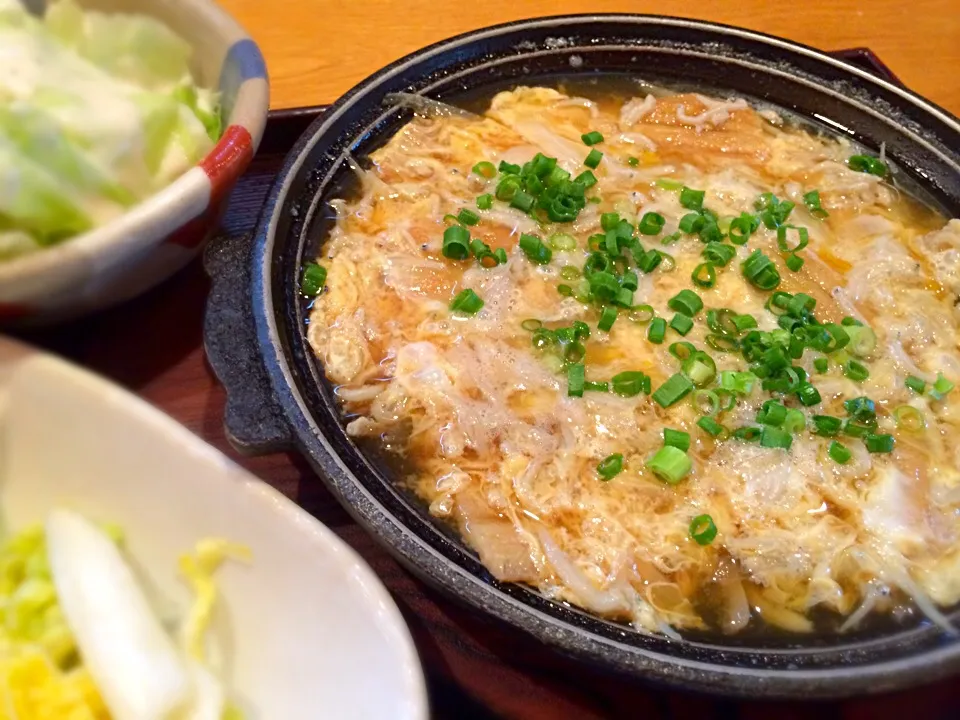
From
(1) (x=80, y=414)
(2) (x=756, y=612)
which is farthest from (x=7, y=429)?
(2) (x=756, y=612)

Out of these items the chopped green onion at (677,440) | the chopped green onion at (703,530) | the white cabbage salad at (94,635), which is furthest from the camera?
the chopped green onion at (677,440)

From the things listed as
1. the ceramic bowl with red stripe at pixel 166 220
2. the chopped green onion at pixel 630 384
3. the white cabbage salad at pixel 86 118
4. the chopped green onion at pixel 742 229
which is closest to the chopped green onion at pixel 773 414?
the chopped green onion at pixel 630 384

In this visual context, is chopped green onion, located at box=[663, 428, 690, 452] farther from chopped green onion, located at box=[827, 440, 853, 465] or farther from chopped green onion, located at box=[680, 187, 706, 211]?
chopped green onion, located at box=[680, 187, 706, 211]

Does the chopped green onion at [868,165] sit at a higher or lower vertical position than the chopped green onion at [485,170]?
higher

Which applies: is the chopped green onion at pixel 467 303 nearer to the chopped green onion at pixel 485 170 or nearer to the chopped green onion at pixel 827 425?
the chopped green onion at pixel 485 170

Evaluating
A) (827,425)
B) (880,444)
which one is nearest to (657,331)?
(827,425)

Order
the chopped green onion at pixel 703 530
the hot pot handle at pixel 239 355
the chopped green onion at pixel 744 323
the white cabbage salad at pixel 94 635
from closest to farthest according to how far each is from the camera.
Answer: the white cabbage salad at pixel 94 635
the hot pot handle at pixel 239 355
the chopped green onion at pixel 703 530
the chopped green onion at pixel 744 323

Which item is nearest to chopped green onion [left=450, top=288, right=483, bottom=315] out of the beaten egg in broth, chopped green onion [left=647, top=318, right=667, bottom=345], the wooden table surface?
the beaten egg in broth
